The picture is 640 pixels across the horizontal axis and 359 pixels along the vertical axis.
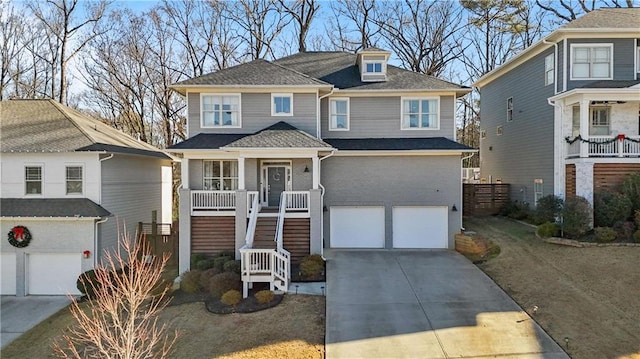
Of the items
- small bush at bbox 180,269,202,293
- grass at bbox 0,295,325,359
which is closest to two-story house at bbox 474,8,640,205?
grass at bbox 0,295,325,359

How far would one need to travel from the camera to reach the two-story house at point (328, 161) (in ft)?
49.2

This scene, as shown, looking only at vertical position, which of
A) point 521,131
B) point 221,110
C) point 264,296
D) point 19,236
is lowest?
point 264,296

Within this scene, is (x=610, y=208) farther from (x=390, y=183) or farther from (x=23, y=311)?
(x=23, y=311)

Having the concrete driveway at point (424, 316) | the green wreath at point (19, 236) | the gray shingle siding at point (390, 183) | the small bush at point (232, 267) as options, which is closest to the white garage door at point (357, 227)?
the gray shingle siding at point (390, 183)

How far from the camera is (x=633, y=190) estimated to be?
14703 mm

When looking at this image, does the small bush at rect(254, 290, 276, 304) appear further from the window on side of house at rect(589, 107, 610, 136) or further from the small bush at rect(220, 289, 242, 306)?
the window on side of house at rect(589, 107, 610, 136)

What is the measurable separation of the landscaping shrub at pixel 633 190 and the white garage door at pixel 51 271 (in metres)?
21.1

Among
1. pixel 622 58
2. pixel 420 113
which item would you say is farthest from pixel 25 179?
pixel 622 58

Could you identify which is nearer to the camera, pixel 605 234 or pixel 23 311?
pixel 605 234

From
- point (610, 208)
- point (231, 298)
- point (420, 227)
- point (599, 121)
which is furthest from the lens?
point (599, 121)

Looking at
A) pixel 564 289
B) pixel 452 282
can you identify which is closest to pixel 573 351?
pixel 564 289

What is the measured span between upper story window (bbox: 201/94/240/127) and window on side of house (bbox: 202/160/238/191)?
1.65m

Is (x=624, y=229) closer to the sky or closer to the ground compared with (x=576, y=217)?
closer to the ground

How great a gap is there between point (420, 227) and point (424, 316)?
6768mm
